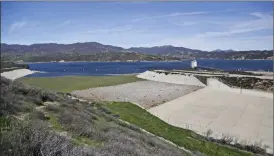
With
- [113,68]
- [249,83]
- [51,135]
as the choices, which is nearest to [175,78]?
[249,83]

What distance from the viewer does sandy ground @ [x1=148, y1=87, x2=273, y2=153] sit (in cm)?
1894

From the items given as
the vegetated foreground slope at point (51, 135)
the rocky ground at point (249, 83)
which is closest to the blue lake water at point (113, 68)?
the rocky ground at point (249, 83)

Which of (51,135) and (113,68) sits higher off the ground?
(51,135)

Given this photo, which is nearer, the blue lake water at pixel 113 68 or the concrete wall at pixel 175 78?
the concrete wall at pixel 175 78

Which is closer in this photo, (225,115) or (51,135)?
(51,135)

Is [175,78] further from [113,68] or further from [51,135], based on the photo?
[113,68]

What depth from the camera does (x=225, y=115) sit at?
81.4 ft

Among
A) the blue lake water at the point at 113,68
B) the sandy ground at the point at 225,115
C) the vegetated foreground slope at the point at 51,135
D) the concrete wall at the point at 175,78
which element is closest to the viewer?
the vegetated foreground slope at the point at 51,135

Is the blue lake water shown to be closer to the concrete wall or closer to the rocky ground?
the concrete wall

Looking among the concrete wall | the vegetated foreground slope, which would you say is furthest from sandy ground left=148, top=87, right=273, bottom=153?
the concrete wall

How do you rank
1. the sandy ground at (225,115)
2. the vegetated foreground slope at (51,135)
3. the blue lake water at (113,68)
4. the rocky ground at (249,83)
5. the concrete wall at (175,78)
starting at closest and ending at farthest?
the vegetated foreground slope at (51,135) → the sandy ground at (225,115) → the rocky ground at (249,83) → the concrete wall at (175,78) → the blue lake water at (113,68)

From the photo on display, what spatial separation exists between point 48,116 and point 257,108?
82.7 ft

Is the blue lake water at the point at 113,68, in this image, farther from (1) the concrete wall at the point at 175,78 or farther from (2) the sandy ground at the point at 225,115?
(2) the sandy ground at the point at 225,115

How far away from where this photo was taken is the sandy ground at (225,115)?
18.9 meters
